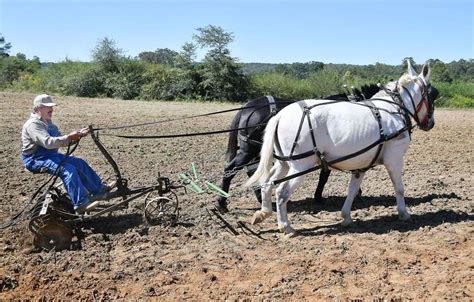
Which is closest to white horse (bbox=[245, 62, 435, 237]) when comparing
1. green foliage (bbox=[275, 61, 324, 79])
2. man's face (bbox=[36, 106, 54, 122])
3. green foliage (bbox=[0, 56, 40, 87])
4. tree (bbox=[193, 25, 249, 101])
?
man's face (bbox=[36, 106, 54, 122])

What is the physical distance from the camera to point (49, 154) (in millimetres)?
6375

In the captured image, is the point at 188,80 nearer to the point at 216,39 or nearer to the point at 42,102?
the point at 216,39

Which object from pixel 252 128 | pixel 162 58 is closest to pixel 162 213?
pixel 252 128

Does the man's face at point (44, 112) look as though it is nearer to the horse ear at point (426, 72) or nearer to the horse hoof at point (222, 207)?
the horse hoof at point (222, 207)

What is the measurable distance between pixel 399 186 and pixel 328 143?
4.18 ft

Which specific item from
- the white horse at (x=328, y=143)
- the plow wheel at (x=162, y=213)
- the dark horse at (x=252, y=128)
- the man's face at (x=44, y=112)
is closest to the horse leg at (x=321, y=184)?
the dark horse at (x=252, y=128)

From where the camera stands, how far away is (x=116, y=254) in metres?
5.78

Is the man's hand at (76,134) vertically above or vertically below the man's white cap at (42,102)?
below

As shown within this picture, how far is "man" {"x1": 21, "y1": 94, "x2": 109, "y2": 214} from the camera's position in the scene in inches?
239

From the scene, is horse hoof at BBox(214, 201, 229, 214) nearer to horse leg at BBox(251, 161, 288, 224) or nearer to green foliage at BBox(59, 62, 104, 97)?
horse leg at BBox(251, 161, 288, 224)

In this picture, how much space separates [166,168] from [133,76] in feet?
80.1

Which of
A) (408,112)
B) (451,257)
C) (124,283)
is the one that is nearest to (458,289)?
(451,257)

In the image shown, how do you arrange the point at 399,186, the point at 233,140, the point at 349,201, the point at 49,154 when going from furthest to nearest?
the point at 233,140 → the point at 349,201 → the point at 399,186 → the point at 49,154

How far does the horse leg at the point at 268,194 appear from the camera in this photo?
252 inches
